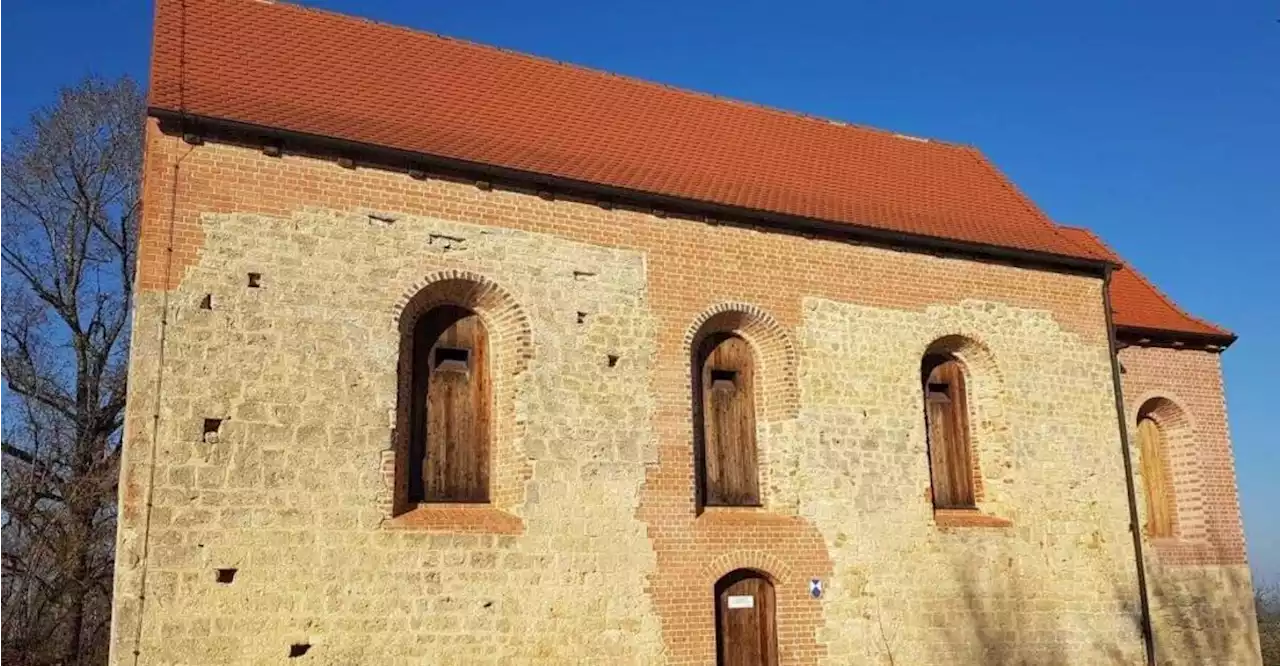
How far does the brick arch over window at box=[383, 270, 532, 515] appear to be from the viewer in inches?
390

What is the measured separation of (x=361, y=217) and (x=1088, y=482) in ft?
30.9

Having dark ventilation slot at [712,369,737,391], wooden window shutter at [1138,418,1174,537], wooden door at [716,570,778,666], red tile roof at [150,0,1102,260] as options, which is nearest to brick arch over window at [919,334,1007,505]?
red tile roof at [150,0,1102,260]

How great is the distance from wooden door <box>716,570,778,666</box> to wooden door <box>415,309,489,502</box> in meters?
2.79

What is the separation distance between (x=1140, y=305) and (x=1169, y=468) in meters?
2.43

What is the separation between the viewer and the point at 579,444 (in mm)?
10398

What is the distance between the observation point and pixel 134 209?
19234 millimetres

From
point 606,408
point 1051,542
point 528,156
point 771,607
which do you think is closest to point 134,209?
point 528,156

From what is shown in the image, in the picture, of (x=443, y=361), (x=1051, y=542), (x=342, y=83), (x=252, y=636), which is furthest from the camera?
(x=1051, y=542)

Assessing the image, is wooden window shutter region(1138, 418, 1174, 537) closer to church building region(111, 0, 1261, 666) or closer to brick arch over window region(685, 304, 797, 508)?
church building region(111, 0, 1261, 666)

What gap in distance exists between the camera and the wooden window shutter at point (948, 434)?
12992mm

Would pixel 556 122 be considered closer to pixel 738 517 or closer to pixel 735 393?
pixel 735 393

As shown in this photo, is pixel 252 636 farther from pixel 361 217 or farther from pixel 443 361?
pixel 361 217

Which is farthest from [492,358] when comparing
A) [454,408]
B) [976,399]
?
[976,399]

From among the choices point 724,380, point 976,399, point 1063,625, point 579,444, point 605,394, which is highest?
point 724,380
